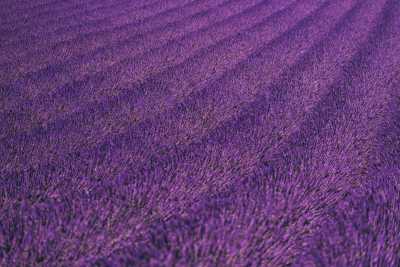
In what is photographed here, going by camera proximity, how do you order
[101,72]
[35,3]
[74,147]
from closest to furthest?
[74,147] → [101,72] → [35,3]

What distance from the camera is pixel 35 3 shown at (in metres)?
2.49

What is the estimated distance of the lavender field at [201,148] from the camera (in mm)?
666

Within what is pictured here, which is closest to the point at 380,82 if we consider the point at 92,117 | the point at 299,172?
the point at 299,172

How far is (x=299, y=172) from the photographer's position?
0.86m

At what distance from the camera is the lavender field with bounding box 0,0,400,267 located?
0.67 meters

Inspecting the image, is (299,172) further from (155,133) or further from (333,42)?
(333,42)

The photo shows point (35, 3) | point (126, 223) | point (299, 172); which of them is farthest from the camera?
point (35, 3)

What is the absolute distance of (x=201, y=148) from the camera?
0.97 meters

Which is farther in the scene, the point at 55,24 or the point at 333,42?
the point at 55,24

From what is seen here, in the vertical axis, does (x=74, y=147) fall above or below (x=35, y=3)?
below

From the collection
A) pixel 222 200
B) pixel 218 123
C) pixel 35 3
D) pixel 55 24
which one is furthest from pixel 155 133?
pixel 35 3

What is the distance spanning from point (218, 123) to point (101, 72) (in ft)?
1.96

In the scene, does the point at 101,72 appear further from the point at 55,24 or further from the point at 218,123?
the point at 55,24

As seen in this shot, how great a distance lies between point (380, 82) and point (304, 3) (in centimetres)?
137
